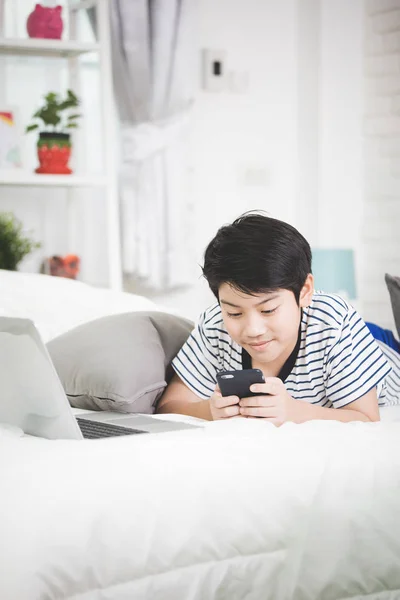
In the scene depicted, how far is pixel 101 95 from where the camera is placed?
352 centimetres

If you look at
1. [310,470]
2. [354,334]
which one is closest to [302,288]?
[354,334]

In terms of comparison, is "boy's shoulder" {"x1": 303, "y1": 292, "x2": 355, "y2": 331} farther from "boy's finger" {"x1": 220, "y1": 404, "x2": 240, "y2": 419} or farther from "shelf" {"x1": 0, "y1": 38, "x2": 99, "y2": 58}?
"shelf" {"x1": 0, "y1": 38, "x2": 99, "y2": 58}

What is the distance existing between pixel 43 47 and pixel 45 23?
0.33 feet

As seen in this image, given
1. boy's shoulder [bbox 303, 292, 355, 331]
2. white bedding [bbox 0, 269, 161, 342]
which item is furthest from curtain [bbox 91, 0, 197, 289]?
boy's shoulder [bbox 303, 292, 355, 331]

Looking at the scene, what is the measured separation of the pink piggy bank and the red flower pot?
41 centimetres

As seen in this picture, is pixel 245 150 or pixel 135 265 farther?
pixel 245 150

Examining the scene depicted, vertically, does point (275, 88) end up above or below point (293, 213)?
above

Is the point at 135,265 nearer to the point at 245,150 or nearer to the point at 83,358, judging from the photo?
the point at 245,150

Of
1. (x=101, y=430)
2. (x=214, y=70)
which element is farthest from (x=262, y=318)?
(x=214, y=70)

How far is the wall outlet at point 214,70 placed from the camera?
407 cm

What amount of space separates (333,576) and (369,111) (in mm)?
3410

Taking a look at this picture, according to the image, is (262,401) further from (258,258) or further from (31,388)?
(31,388)

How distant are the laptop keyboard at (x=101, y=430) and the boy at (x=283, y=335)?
0.52 feet

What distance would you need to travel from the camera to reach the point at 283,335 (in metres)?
1.55
